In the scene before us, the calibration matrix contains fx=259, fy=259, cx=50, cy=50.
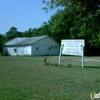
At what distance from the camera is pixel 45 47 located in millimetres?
61219

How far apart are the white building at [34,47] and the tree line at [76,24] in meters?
3.28

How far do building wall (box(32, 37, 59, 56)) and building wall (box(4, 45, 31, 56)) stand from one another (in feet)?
4.87

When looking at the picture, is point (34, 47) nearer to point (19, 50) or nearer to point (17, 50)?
point (19, 50)

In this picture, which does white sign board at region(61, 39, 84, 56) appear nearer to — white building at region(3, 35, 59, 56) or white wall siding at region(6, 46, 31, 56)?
white building at region(3, 35, 59, 56)

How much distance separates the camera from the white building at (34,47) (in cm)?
5855

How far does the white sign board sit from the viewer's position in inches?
952

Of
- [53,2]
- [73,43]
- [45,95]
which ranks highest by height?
[53,2]

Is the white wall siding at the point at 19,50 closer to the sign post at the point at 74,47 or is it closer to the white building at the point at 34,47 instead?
the white building at the point at 34,47

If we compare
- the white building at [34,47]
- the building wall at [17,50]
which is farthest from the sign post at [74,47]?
the building wall at [17,50]

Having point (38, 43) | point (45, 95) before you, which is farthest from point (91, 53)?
point (45, 95)

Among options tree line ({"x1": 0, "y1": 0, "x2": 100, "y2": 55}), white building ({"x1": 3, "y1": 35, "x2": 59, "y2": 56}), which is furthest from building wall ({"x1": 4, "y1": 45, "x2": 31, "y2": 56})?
tree line ({"x1": 0, "y1": 0, "x2": 100, "y2": 55})

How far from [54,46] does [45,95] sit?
178 feet

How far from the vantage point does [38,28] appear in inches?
3332

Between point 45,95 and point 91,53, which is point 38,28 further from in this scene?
point 45,95
